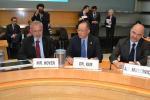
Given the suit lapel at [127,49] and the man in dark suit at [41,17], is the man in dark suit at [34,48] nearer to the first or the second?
the suit lapel at [127,49]

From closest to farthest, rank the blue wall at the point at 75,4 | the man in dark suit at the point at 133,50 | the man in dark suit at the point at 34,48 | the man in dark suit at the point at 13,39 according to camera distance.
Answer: the man in dark suit at the point at 133,50
the man in dark suit at the point at 34,48
the man in dark suit at the point at 13,39
the blue wall at the point at 75,4

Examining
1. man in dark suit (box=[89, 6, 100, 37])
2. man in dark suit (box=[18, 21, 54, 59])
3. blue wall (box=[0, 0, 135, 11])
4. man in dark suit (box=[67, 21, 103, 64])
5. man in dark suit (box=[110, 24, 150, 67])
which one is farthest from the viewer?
man in dark suit (box=[89, 6, 100, 37])

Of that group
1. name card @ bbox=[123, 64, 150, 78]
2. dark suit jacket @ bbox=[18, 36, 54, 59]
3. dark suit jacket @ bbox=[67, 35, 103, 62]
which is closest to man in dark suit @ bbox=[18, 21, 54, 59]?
dark suit jacket @ bbox=[18, 36, 54, 59]

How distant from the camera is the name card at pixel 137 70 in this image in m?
2.03

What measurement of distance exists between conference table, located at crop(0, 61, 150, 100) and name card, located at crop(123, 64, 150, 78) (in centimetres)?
6

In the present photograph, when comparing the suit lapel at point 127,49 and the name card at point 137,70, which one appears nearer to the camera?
the name card at point 137,70

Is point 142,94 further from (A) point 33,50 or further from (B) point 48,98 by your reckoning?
(A) point 33,50

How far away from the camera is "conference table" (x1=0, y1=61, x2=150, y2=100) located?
2018 millimetres

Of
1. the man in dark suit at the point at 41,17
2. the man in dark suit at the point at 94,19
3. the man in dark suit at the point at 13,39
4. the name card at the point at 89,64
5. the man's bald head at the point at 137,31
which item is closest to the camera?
the name card at the point at 89,64

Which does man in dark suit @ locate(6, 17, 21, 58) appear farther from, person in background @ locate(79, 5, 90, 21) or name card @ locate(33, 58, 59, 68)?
name card @ locate(33, 58, 59, 68)

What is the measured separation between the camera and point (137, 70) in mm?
2064

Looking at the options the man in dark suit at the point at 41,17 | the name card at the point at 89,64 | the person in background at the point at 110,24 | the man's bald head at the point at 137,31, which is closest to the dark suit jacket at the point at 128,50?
the man's bald head at the point at 137,31

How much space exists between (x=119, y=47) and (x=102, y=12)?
639 cm

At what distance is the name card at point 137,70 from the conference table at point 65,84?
58 millimetres
